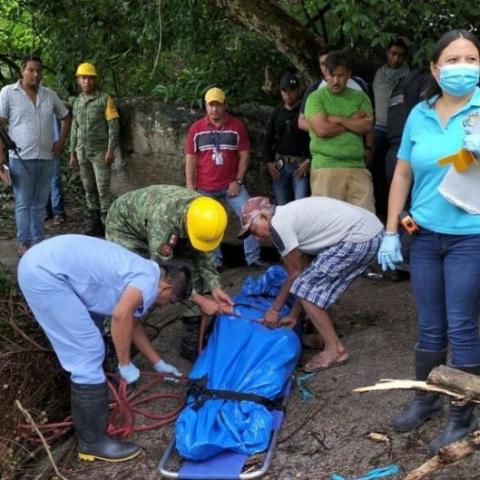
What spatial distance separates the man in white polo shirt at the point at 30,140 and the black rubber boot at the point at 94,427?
2.94 meters

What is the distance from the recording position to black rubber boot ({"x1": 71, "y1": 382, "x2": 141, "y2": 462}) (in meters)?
3.50

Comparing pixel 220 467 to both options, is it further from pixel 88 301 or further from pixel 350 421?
pixel 88 301

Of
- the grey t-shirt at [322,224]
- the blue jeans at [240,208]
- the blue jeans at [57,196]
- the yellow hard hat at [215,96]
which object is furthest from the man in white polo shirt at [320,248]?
the blue jeans at [57,196]

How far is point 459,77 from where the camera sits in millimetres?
2807

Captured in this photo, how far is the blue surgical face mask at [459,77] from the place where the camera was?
281 centimetres

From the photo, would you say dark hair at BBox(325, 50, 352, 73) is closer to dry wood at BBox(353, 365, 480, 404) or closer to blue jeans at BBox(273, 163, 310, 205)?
blue jeans at BBox(273, 163, 310, 205)

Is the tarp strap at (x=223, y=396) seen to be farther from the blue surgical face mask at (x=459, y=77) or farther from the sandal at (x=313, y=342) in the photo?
the blue surgical face mask at (x=459, y=77)

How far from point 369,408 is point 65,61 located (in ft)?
19.3

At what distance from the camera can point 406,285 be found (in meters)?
5.38

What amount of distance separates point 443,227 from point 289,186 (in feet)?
10.2

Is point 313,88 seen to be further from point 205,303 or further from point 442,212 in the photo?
point 442,212

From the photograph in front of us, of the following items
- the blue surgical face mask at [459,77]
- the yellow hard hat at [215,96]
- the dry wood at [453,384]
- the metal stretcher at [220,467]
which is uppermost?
Result: the blue surgical face mask at [459,77]

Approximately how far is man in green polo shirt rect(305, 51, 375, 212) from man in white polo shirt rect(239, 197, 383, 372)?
3.37ft

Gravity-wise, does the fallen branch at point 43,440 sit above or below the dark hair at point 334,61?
below
